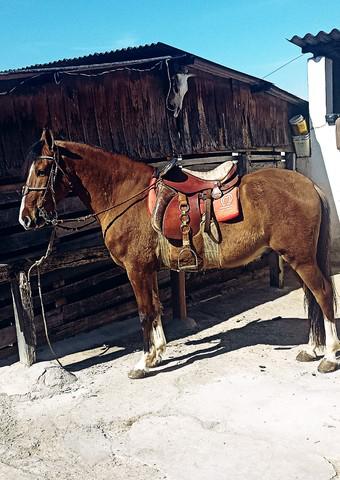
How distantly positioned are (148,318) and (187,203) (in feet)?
4.58

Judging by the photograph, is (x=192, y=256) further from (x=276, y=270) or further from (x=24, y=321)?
(x=276, y=270)

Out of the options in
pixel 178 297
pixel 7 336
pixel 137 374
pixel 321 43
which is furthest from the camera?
pixel 321 43

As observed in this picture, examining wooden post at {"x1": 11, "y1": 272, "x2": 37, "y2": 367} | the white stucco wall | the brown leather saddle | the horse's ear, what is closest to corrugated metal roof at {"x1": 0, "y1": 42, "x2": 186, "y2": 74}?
the horse's ear

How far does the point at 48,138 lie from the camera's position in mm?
4848

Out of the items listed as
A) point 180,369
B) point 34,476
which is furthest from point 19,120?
point 34,476

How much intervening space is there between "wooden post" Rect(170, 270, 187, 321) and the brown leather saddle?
1896 millimetres

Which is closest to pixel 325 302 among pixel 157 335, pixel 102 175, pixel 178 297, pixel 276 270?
pixel 157 335

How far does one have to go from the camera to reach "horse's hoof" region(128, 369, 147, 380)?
5.26 metres

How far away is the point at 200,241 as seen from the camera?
5.13m

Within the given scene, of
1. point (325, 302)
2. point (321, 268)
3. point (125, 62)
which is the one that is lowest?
point (325, 302)

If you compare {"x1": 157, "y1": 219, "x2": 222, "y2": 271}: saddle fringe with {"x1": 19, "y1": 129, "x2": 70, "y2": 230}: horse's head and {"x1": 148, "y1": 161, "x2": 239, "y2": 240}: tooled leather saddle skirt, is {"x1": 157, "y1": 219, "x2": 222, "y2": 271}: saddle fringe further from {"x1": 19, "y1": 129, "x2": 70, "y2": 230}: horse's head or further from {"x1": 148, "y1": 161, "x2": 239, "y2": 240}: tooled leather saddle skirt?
{"x1": 19, "y1": 129, "x2": 70, "y2": 230}: horse's head

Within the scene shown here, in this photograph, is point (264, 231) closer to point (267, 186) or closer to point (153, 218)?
point (267, 186)

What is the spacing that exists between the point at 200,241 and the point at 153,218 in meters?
0.56

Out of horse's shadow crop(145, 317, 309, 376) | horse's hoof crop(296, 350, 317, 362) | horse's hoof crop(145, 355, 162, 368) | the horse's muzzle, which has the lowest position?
horse's shadow crop(145, 317, 309, 376)
